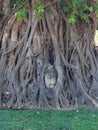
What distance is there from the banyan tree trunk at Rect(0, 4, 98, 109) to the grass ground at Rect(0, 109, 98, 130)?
45 centimetres

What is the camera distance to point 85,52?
Answer: 384 inches

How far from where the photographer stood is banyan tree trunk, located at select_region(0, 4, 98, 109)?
8898mm

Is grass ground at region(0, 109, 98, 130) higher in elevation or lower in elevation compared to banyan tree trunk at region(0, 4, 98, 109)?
lower

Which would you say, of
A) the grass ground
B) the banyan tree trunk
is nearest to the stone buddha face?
the banyan tree trunk

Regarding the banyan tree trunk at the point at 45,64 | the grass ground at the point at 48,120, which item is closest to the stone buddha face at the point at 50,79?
the banyan tree trunk at the point at 45,64

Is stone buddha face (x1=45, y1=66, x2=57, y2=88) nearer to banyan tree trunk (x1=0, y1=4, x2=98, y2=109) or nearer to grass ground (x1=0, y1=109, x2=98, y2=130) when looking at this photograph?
banyan tree trunk (x1=0, y1=4, x2=98, y2=109)

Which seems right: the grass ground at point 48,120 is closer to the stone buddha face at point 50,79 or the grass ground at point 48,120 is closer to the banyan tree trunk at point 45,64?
the banyan tree trunk at point 45,64

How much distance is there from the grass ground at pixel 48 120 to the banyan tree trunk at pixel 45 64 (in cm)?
45

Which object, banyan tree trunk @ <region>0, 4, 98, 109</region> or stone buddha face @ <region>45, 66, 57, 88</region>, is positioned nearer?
banyan tree trunk @ <region>0, 4, 98, 109</region>

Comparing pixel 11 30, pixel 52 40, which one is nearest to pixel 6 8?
pixel 11 30

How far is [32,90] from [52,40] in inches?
44.8

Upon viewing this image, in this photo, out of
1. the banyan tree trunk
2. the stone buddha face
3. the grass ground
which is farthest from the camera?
the stone buddha face

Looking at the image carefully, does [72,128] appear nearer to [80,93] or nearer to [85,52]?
[80,93]

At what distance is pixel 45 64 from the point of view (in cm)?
919
